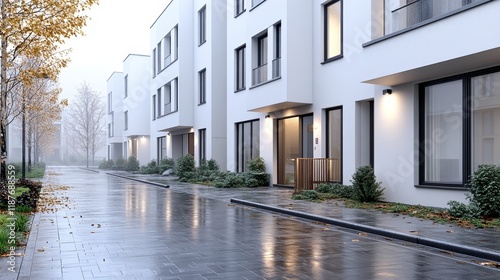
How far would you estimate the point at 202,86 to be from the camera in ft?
100

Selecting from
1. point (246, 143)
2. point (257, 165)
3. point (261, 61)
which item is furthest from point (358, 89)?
point (246, 143)

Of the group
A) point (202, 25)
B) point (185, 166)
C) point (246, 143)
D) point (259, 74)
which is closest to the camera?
point (259, 74)

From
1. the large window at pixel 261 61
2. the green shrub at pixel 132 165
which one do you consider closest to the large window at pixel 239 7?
the large window at pixel 261 61

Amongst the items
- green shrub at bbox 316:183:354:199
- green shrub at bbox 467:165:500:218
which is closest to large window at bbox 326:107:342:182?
green shrub at bbox 316:183:354:199

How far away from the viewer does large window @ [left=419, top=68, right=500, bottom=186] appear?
1173 cm

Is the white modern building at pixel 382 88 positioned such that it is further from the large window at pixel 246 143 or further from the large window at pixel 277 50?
the large window at pixel 246 143

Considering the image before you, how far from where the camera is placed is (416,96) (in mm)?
13602

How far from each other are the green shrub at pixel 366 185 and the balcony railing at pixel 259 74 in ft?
24.8

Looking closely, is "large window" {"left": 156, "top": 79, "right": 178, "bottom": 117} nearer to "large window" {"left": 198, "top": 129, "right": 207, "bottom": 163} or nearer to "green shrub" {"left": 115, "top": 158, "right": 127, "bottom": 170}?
"large window" {"left": 198, "top": 129, "right": 207, "bottom": 163}

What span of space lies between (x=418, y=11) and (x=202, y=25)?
1928cm

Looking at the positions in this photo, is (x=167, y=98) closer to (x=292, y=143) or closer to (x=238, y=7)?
(x=238, y=7)

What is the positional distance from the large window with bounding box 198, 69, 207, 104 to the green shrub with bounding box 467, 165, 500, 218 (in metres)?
20.6

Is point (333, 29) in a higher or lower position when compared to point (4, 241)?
higher

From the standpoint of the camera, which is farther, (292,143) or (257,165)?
(257,165)
